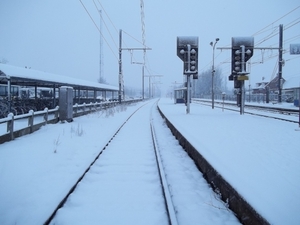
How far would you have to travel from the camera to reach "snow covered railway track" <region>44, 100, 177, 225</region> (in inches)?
139

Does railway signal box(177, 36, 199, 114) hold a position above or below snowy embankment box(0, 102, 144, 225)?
above

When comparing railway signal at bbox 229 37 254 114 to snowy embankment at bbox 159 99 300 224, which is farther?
railway signal at bbox 229 37 254 114

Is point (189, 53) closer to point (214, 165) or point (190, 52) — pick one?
point (190, 52)

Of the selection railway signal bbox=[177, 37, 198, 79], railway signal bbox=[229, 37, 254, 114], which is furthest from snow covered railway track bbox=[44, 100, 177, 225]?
railway signal bbox=[229, 37, 254, 114]

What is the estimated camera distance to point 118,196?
4.27 meters

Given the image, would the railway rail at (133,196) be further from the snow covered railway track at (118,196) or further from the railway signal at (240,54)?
the railway signal at (240,54)

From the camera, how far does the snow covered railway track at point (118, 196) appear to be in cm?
352

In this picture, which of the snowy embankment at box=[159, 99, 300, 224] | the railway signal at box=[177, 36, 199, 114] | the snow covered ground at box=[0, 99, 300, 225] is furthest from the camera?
the railway signal at box=[177, 36, 199, 114]

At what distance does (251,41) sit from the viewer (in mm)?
16422

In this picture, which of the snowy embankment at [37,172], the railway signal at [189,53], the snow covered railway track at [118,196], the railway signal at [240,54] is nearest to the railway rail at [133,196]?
the snow covered railway track at [118,196]

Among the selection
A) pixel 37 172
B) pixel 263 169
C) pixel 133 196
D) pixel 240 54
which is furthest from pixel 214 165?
pixel 240 54

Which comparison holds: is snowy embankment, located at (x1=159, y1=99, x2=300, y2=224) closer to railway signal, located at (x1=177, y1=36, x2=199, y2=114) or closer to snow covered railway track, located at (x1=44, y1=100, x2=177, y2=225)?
snow covered railway track, located at (x1=44, y1=100, x2=177, y2=225)

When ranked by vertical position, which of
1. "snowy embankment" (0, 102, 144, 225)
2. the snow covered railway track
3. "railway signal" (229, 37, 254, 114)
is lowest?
the snow covered railway track

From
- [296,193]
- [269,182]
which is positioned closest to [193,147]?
[269,182]
